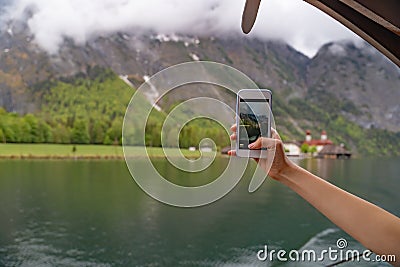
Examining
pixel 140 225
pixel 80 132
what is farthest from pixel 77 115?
pixel 140 225

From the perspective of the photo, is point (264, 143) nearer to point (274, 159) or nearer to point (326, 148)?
point (274, 159)

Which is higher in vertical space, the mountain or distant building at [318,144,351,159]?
the mountain

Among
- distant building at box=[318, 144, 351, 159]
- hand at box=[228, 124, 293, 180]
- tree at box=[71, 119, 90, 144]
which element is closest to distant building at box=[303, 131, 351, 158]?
distant building at box=[318, 144, 351, 159]

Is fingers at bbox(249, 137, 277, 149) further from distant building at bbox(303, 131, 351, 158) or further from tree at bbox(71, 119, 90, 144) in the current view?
distant building at bbox(303, 131, 351, 158)

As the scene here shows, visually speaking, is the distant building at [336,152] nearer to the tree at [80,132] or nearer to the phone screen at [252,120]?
the tree at [80,132]

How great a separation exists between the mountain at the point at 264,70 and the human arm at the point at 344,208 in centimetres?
3319

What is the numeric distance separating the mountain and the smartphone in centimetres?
3307

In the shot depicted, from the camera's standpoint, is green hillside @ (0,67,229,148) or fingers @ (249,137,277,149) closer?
fingers @ (249,137,277,149)

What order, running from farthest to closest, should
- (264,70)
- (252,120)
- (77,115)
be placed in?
(264,70), (77,115), (252,120)

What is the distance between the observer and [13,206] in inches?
643

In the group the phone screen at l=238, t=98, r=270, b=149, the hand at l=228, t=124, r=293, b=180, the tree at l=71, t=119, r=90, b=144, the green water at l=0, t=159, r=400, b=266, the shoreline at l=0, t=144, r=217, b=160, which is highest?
the tree at l=71, t=119, r=90, b=144

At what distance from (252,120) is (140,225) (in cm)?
1427

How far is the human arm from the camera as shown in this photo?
1.74 feet

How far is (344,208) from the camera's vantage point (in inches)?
21.5
